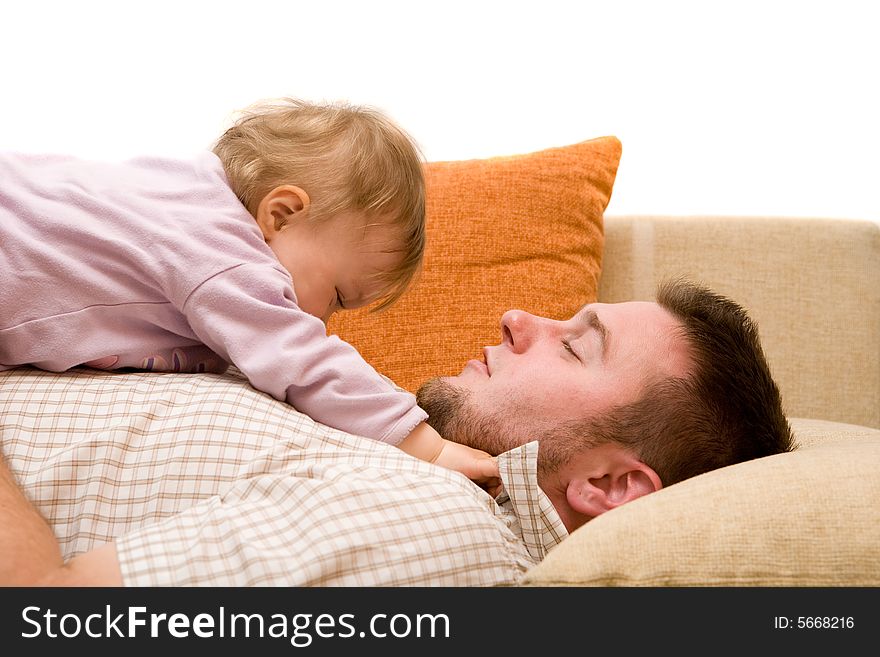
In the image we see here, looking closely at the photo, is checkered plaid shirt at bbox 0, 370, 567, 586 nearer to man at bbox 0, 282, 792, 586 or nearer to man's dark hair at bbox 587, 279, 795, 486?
man at bbox 0, 282, 792, 586

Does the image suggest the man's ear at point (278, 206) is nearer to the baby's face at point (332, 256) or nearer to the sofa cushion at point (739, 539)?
the baby's face at point (332, 256)

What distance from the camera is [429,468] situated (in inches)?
42.1

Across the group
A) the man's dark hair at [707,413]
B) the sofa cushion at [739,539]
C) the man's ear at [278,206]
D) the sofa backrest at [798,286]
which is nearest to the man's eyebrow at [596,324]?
the man's dark hair at [707,413]

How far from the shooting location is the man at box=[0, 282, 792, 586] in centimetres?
87

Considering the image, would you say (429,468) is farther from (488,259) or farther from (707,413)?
(488,259)

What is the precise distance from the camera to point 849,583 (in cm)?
91

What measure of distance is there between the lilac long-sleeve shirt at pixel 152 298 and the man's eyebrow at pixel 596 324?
0.32 m

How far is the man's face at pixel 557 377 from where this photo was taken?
129 centimetres

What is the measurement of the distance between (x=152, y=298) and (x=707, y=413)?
2.70ft

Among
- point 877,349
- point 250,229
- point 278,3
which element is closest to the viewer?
point 250,229

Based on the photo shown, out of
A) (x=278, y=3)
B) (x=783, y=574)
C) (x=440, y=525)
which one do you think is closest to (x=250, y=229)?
(x=440, y=525)

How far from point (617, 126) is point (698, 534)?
1.90m

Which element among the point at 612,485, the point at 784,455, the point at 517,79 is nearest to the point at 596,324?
the point at 612,485
